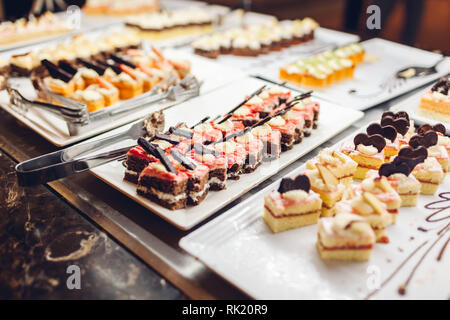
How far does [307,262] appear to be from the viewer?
6.55ft

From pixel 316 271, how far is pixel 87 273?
43.1 inches

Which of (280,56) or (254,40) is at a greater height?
(254,40)

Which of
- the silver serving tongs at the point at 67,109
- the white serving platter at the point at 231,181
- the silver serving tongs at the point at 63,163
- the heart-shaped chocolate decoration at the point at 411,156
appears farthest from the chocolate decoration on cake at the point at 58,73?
the heart-shaped chocolate decoration at the point at 411,156

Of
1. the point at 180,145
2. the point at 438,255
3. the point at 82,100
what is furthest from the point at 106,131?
the point at 438,255

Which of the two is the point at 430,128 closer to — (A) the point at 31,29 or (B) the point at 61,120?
(B) the point at 61,120

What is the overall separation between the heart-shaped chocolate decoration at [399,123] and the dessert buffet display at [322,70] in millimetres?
1128

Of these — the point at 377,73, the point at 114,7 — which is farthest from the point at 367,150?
the point at 114,7

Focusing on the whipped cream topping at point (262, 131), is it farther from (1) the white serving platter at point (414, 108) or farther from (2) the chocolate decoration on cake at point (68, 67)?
(2) the chocolate decoration on cake at point (68, 67)

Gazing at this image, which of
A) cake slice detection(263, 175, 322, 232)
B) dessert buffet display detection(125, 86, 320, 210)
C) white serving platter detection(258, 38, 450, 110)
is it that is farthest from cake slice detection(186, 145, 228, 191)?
white serving platter detection(258, 38, 450, 110)

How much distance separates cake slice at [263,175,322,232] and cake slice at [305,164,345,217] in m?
0.06

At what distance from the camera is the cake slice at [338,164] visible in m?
2.44

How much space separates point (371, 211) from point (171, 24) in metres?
4.15

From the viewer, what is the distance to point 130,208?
2.37 meters
